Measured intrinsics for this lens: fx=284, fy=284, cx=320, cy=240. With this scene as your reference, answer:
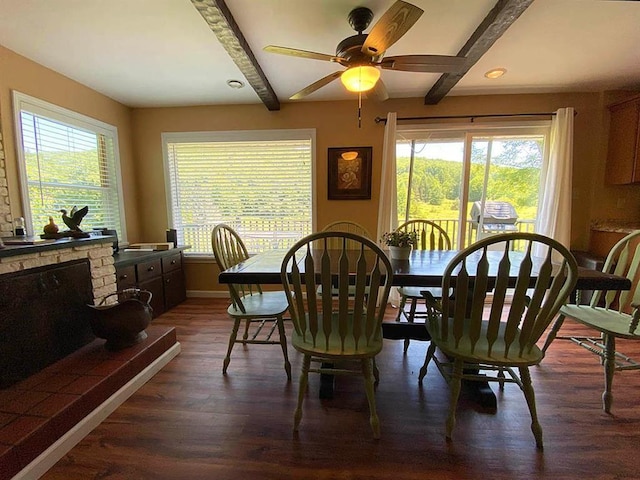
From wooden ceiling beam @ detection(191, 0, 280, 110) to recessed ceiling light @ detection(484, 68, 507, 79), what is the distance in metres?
2.07

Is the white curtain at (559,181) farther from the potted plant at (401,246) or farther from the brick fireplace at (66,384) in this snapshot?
the brick fireplace at (66,384)

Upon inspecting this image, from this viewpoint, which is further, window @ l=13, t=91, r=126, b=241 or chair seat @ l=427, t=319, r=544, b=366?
window @ l=13, t=91, r=126, b=241

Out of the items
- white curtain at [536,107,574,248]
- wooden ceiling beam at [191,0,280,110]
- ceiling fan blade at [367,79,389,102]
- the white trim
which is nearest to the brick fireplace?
the white trim

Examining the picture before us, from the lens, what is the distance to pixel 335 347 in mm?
1372

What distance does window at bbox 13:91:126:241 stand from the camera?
228 cm

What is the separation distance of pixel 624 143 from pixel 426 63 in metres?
2.74

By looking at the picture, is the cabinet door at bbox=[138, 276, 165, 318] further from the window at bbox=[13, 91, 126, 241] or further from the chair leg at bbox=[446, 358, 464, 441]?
the chair leg at bbox=[446, 358, 464, 441]

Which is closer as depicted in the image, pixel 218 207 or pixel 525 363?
pixel 525 363

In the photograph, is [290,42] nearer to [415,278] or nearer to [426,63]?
[426,63]

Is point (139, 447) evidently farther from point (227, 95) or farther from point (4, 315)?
point (227, 95)

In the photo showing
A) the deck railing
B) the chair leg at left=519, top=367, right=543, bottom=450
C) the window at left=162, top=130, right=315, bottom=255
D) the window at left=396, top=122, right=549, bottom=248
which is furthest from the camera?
the deck railing

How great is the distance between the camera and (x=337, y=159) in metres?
3.29

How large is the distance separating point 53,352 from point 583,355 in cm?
366

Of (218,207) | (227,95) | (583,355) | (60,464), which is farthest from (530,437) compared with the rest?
(227,95)
